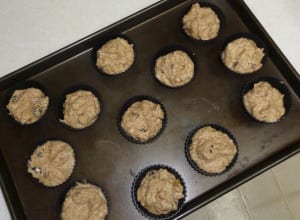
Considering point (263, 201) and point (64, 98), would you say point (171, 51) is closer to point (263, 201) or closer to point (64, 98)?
point (64, 98)

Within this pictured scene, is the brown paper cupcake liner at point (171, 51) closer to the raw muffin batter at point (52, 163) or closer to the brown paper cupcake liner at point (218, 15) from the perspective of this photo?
the brown paper cupcake liner at point (218, 15)

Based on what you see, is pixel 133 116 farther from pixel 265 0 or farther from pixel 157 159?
pixel 265 0

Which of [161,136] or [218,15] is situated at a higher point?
[218,15]

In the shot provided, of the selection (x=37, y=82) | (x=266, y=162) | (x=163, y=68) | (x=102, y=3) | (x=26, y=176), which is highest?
(x=102, y=3)

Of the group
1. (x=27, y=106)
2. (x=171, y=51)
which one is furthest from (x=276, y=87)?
(x=27, y=106)

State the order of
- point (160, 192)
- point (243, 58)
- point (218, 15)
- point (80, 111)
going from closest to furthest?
point (160, 192)
point (80, 111)
point (243, 58)
point (218, 15)

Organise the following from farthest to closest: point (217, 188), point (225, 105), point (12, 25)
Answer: point (12, 25) → point (225, 105) → point (217, 188)

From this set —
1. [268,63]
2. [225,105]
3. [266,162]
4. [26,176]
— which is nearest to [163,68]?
[225,105]
